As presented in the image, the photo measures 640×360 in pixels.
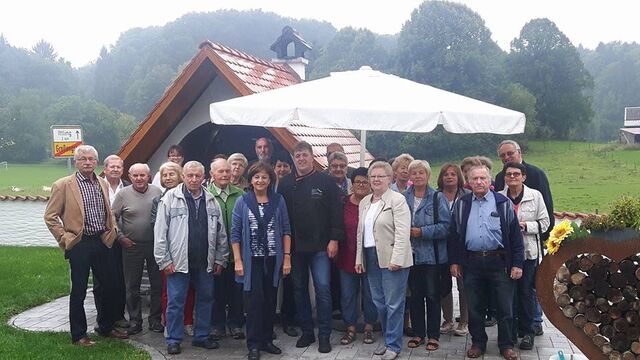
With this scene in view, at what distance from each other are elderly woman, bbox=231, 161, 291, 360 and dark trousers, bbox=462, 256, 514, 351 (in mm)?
1656

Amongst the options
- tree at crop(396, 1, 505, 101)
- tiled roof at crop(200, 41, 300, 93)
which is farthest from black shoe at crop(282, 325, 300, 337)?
tree at crop(396, 1, 505, 101)

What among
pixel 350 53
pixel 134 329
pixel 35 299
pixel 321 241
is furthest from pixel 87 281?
pixel 350 53

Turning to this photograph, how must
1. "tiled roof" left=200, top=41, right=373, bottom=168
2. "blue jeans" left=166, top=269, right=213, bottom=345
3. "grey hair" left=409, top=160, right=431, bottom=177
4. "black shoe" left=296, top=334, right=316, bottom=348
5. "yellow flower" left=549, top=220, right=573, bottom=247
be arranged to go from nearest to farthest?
"yellow flower" left=549, top=220, right=573, bottom=247 → "grey hair" left=409, top=160, right=431, bottom=177 → "blue jeans" left=166, top=269, right=213, bottom=345 → "black shoe" left=296, top=334, right=316, bottom=348 → "tiled roof" left=200, top=41, right=373, bottom=168

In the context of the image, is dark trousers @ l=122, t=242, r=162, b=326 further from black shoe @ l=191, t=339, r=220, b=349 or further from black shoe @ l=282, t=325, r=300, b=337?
black shoe @ l=282, t=325, r=300, b=337

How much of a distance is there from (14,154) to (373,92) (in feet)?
236

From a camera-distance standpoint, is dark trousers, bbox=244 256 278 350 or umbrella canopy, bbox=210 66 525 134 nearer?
umbrella canopy, bbox=210 66 525 134

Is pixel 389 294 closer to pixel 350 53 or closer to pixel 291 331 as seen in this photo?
pixel 291 331

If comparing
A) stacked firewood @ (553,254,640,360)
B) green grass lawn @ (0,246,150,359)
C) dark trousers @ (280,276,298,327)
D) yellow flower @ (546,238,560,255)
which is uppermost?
yellow flower @ (546,238,560,255)

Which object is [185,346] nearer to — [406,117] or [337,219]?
[337,219]

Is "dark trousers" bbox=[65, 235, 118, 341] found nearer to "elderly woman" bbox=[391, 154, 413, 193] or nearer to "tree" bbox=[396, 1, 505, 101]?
"elderly woman" bbox=[391, 154, 413, 193]

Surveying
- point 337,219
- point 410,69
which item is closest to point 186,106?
point 337,219

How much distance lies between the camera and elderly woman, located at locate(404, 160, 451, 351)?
17.8 feet

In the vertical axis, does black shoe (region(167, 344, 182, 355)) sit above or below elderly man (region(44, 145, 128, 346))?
below

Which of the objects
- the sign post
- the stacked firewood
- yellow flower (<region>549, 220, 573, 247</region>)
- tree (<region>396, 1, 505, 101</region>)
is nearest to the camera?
the stacked firewood
